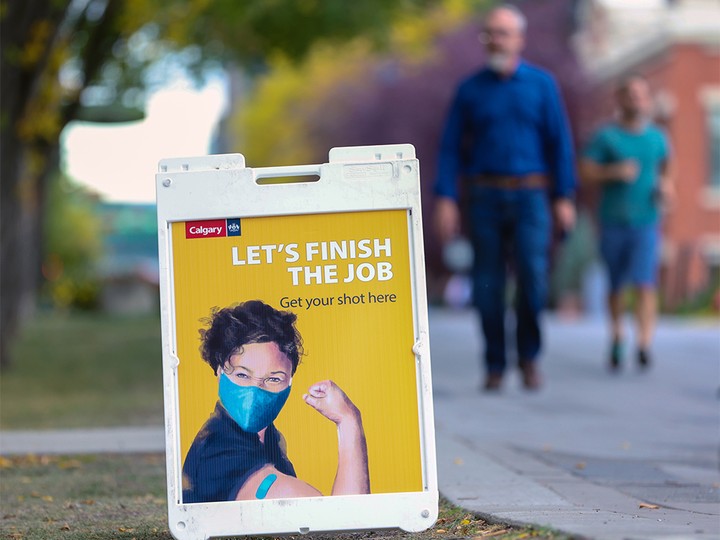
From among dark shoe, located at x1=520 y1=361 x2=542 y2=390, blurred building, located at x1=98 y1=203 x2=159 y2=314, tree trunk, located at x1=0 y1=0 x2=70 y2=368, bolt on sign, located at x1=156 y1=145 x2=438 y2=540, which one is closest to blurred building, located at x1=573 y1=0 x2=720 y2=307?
blurred building, located at x1=98 y1=203 x2=159 y2=314

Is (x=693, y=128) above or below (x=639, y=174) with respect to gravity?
above

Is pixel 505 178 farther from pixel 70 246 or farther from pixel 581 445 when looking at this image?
pixel 70 246

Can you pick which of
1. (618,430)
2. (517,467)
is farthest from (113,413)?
(517,467)

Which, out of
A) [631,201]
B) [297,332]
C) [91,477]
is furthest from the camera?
[631,201]

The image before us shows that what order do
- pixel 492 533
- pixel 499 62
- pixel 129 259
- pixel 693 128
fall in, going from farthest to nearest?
pixel 129 259
pixel 693 128
pixel 499 62
pixel 492 533

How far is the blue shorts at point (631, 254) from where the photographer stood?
1098 cm

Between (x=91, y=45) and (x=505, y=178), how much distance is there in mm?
10793

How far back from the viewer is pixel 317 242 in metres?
4.18

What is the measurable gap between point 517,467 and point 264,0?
8959 mm

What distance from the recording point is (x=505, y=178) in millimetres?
8844

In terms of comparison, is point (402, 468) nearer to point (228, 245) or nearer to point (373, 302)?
point (373, 302)

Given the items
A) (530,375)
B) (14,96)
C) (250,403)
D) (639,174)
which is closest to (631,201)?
(639,174)

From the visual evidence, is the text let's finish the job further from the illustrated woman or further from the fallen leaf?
the fallen leaf

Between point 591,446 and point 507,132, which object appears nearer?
point 591,446
